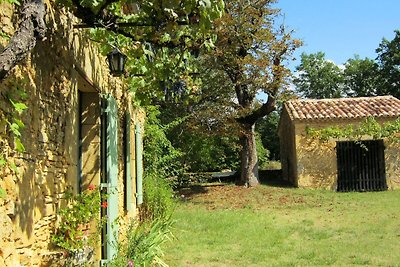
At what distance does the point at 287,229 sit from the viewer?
10.0m

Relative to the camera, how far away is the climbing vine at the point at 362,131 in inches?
661

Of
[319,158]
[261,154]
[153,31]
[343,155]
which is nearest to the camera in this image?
[153,31]

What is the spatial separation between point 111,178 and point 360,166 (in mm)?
14209

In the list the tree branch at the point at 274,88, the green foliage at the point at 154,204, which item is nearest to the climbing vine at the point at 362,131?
the tree branch at the point at 274,88

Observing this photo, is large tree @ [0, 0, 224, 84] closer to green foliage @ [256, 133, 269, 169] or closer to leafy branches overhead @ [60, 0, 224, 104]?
leafy branches overhead @ [60, 0, 224, 104]

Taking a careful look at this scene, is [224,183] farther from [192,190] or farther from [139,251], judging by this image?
[139,251]

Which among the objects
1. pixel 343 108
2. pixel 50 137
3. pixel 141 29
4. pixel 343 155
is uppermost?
pixel 343 108

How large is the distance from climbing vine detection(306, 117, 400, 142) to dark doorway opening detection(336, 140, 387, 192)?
519mm

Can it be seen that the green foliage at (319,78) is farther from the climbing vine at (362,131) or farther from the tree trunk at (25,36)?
the tree trunk at (25,36)

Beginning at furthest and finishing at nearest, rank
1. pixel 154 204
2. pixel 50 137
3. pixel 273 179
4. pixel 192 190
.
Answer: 1. pixel 273 179
2. pixel 192 190
3. pixel 154 204
4. pixel 50 137

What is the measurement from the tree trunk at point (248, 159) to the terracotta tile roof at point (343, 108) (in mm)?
1884

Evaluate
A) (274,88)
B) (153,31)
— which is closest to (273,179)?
(274,88)

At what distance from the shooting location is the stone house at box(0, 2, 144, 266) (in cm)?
297

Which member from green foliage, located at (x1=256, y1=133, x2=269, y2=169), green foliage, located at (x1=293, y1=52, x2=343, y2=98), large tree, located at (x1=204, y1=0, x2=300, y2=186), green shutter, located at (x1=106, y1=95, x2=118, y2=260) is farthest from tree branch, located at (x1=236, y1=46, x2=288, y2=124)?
green foliage, located at (x1=293, y1=52, x2=343, y2=98)
